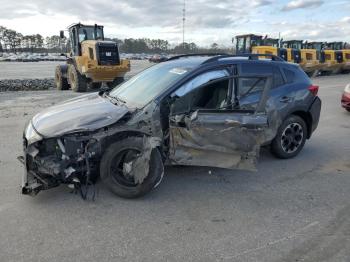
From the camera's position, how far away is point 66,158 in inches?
168

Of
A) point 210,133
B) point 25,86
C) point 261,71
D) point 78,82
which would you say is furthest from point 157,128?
point 25,86

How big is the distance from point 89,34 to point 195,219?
49.0 feet

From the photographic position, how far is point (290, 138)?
20.0 ft

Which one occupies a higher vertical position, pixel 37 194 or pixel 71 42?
pixel 71 42

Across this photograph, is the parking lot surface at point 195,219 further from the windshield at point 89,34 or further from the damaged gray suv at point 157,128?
the windshield at point 89,34

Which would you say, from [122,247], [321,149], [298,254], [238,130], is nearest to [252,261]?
[298,254]

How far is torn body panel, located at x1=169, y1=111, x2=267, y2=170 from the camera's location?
4.64m

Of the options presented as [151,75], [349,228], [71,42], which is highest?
[71,42]

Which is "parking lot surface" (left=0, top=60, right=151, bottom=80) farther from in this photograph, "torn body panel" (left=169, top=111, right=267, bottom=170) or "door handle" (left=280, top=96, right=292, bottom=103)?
"torn body panel" (left=169, top=111, right=267, bottom=170)

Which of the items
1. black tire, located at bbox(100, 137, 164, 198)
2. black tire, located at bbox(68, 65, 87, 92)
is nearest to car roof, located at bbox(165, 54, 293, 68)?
black tire, located at bbox(100, 137, 164, 198)

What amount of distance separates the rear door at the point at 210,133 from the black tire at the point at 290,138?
3.83 feet

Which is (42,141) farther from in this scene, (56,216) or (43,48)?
(43,48)

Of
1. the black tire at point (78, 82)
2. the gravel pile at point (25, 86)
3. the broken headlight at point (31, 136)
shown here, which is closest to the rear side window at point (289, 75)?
the broken headlight at point (31, 136)

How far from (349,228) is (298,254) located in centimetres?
83
